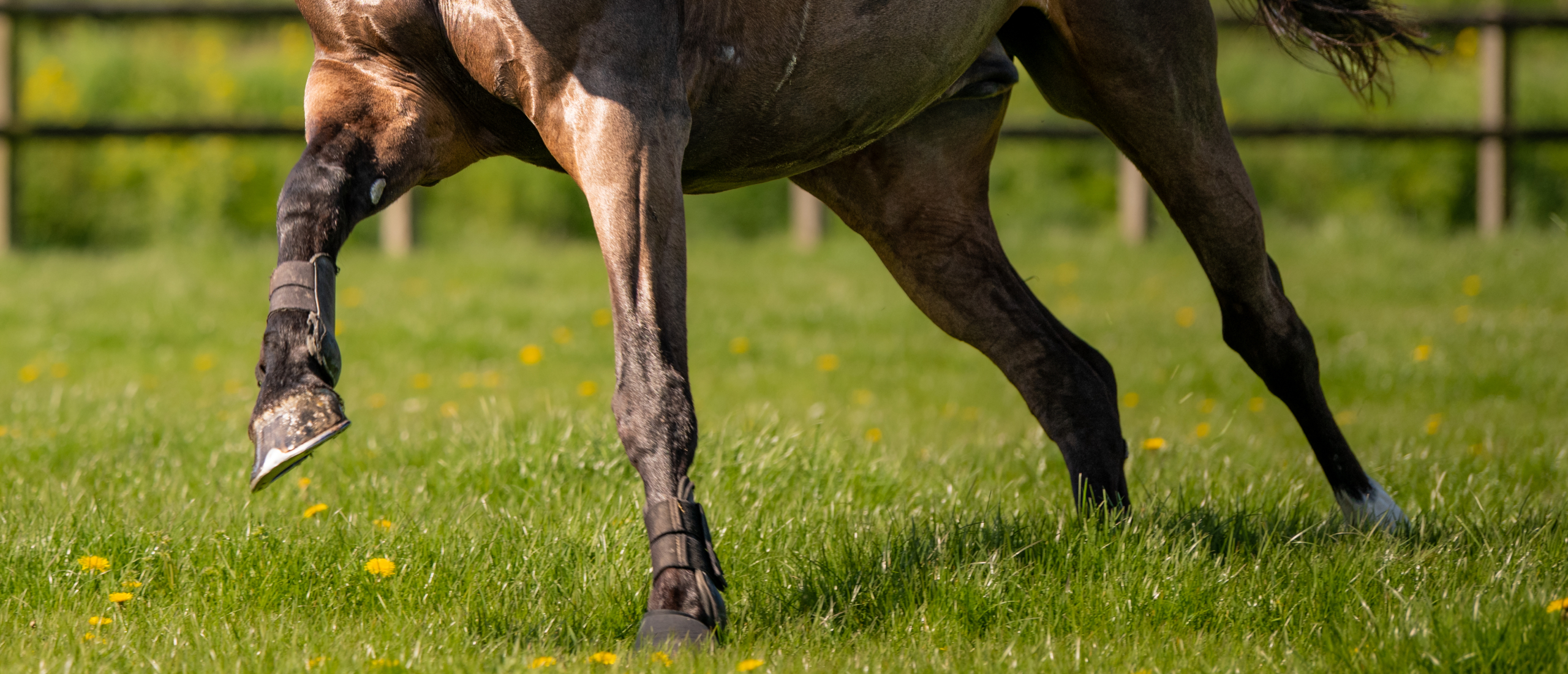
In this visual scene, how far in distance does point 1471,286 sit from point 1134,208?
240cm

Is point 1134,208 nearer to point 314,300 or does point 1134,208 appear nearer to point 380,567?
point 380,567

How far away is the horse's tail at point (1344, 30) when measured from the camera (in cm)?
328

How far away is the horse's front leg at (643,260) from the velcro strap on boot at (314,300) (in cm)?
51

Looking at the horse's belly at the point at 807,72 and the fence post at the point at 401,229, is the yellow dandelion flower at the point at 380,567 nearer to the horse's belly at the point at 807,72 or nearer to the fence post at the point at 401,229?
the horse's belly at the point at 807,72

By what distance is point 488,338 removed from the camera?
676 centimetres

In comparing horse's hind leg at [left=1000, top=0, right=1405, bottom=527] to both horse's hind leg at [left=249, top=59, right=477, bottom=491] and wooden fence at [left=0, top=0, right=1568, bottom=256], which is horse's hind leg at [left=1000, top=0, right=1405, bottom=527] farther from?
wooden fence at [left=0, top=0, right=1568, bottom=256]

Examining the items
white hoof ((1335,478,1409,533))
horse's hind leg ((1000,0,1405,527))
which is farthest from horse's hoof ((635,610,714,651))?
white hoof ((1335,478,1409,533))

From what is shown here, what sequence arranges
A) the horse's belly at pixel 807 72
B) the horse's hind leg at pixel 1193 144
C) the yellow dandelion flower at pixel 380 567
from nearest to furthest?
the horse's belly at pixel 807 72, the yellow dandelion flower at pixel 380 567, the horse's hind leg at pixel 1193 144

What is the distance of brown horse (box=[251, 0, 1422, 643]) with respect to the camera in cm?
227

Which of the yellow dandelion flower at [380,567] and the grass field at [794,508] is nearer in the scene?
the grass field at [794,508]

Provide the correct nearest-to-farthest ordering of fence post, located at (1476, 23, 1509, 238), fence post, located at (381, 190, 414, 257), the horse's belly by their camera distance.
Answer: the horse's belly → fence post, located at (381, 190, 414, 257) → fence post, located at (1476, 23, 1509, 238)

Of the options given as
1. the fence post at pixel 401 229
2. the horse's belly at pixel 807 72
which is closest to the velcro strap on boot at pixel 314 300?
the horse's belly at pixel 807 72

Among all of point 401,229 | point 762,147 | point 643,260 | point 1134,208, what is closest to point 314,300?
point 643,260

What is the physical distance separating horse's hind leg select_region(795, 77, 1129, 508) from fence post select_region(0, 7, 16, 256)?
300 inches
